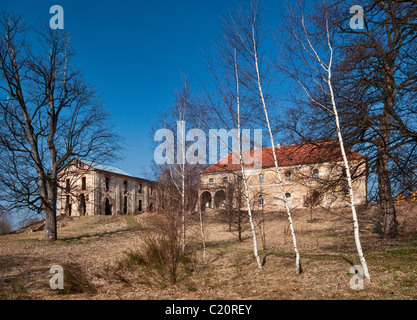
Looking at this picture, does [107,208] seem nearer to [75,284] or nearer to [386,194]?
[75,284]

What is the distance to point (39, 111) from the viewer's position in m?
19.3

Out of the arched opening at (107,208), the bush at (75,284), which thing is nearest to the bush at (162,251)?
the bush at (75,284)

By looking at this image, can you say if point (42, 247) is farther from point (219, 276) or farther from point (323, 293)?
point (323, 293)

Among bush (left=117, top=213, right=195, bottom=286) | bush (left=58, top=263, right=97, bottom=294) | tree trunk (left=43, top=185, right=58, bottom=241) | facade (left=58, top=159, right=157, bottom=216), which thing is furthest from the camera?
facade (left=58, top=159, right=157, bottom=216)

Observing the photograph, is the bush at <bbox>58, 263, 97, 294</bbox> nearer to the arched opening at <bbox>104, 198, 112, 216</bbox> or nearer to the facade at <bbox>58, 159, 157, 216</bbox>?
the facade at <bbox>58, 159, 157, 216</bbox>

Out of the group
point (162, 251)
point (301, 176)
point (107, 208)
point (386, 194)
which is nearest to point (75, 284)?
point (162, 251)

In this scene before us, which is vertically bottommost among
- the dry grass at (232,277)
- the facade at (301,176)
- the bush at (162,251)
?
the dry grass at (232,277)

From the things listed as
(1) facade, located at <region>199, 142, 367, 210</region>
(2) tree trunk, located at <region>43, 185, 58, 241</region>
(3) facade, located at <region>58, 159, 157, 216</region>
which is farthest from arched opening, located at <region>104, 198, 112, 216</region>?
(2) tree trunk, located at <region>43, 185, 58, 241</region>

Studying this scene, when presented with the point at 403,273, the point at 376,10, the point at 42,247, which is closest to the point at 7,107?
the point at 42,247

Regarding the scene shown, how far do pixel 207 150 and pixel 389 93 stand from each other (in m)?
6.62

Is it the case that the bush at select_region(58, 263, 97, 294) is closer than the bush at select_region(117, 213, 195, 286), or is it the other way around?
the bush at select_region(58, 263, 97, 294)

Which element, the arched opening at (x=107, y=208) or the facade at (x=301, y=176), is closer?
the facade at (x=301, y=176)

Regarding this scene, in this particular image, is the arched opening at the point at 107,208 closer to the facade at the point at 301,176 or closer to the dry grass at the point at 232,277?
the facade at the point at 301,176

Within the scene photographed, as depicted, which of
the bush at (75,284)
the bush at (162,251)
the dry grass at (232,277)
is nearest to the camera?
the dry grass at (232,277)
